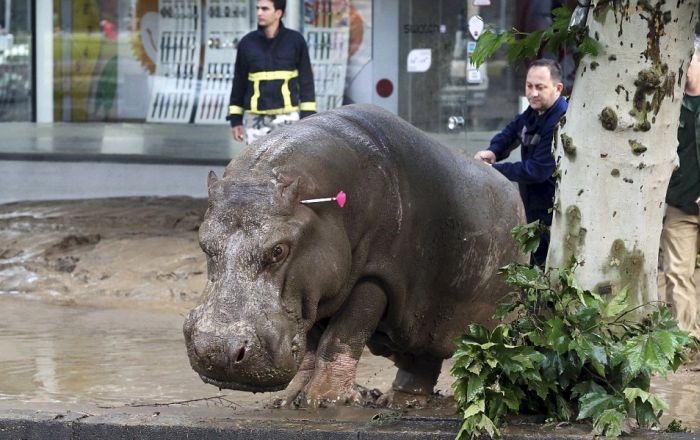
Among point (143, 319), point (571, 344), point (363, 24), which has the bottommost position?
point (143, 319)

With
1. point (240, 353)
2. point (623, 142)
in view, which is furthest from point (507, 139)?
point (240, 353)

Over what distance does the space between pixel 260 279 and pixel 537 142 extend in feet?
10.6

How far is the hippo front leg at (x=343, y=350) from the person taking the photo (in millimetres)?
5949

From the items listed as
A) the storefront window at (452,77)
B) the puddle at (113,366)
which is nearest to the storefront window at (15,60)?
the storefront window at (452,77)

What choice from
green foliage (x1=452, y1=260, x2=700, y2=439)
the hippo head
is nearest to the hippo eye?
the hippo head

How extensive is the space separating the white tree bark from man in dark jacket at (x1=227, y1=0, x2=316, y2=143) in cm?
507

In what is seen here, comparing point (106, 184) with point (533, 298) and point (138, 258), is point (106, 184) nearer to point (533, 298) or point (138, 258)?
point (138, 258)

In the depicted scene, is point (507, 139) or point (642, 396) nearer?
point (642, 396)

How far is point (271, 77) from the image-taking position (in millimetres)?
10500

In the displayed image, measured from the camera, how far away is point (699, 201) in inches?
325

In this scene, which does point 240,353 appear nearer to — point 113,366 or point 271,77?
point 113,366

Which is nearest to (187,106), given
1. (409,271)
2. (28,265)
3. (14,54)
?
(14,54)

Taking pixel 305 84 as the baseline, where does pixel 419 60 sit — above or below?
above

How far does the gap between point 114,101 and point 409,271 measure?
901 cm
